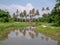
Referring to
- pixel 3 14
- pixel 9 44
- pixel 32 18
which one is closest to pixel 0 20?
pixel 3 14

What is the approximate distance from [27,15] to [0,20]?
3442 cm

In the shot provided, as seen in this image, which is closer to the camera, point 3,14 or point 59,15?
point 59,15

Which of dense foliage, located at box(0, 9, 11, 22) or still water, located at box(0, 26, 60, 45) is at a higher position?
dense foliage, located at box(0, 9, 11, 22)

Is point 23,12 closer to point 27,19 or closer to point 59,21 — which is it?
point 27,19

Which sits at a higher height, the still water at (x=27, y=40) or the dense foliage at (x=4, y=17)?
the dense foliage at (x=4, y=17)

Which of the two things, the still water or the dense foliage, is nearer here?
the still water

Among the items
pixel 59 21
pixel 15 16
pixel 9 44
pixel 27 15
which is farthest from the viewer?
pixel 15 16

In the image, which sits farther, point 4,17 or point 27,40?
point 4,17

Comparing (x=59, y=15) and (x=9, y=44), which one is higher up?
(x=59, y=15)

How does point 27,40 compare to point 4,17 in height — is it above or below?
below

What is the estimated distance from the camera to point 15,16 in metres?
115

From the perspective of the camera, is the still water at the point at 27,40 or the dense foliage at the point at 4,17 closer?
the still water at the point at 27,40

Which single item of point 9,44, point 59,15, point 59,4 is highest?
point 59,4

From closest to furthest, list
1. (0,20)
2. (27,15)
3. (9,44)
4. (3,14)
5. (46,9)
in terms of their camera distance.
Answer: (9,44) < (0,20) < (3,14) < (46,9) < (27,15)
